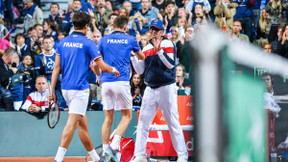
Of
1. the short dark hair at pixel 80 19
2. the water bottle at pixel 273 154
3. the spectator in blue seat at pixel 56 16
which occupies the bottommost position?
the spectator in blue seat at pixel 56 16

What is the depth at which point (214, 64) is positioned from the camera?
0.73 metres

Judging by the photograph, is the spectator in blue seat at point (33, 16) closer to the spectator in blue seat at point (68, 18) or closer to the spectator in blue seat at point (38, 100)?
the spectator in blue seat at point (68, 18)

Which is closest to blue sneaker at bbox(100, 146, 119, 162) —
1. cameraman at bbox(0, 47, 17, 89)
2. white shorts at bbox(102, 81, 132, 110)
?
white shorts at bbox(102, 81, 132, 110)

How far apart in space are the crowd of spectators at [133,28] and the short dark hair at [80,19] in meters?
2.86

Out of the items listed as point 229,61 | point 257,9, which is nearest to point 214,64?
point 229,61

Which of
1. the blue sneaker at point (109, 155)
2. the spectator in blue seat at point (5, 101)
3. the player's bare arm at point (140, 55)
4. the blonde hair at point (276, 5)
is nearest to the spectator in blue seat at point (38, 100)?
the spectator in blue seat at point (5, 101)

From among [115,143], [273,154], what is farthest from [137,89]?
[273,154]

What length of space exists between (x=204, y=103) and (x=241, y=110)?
159 mm

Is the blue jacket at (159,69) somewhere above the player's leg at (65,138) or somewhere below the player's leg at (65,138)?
above

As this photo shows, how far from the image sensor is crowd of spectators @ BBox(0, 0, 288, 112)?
9.20 m

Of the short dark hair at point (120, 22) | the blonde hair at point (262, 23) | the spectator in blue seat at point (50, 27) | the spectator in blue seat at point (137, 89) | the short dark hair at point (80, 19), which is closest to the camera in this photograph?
the short dark hair at point (80, 19)

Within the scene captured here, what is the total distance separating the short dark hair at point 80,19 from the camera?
18.9 ft

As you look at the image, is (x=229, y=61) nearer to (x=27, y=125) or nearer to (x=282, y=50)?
(x=27, y=125)

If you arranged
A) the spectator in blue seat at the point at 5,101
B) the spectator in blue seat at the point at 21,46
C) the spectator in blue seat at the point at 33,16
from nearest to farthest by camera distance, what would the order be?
the spectator in blue seat at the point at 5,101 → the spectator in blue seat at the point at 21,46 → the spectator in blue seat at the point at 33,16
